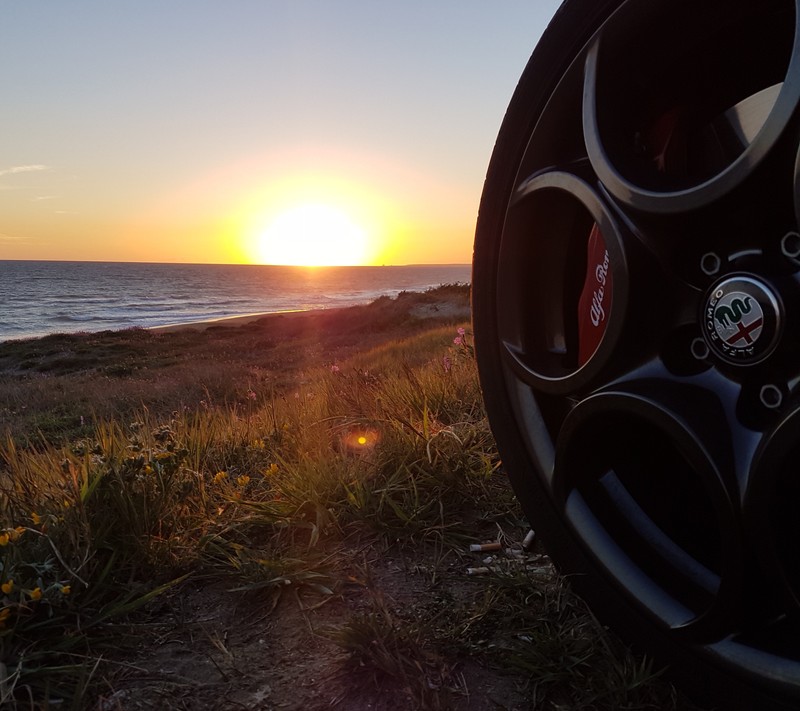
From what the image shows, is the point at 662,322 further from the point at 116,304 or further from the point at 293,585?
the point at 116,304

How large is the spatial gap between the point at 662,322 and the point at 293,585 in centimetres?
136

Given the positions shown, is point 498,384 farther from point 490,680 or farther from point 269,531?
point 269,531

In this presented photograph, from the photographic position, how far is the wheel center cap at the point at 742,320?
108cm

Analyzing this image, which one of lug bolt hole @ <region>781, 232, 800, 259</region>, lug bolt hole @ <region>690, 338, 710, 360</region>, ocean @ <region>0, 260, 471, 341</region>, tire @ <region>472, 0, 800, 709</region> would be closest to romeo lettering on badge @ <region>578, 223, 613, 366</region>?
tire @ <region>472, 0, 800, 709</region>

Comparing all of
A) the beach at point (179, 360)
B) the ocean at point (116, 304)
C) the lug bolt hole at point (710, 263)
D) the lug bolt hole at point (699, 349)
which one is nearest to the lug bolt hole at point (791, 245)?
the lug bolt hole at point (710, 263)

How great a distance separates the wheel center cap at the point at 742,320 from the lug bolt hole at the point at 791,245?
80mm

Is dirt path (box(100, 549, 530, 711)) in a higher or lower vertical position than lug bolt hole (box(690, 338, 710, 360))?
lower

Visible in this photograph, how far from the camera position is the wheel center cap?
1.08 metres

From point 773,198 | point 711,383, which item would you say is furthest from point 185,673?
point 773,198

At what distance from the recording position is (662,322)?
131 cm

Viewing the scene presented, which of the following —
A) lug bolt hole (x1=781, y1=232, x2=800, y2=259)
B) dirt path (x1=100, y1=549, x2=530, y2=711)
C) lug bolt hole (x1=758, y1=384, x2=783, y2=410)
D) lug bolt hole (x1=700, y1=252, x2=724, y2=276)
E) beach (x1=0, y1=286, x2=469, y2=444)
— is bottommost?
beach (x1=0, y1=286, x2=469, y2=444)

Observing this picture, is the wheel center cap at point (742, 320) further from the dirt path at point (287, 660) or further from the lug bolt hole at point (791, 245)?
the dirt path at point (287, 660)

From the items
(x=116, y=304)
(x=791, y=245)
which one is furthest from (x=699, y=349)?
(x=116, y=304)

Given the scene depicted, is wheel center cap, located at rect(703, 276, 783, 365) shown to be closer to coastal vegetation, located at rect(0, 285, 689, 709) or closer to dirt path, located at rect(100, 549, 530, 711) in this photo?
coastal vegetation, located at rect(0, 285, 689, 709)
